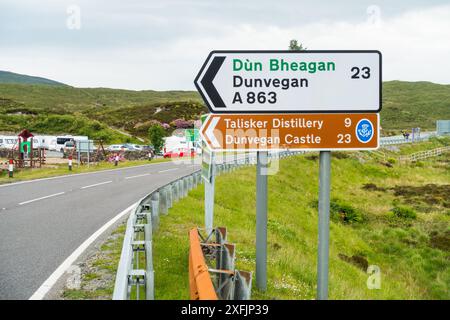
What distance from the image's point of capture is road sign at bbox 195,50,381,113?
5.12 m

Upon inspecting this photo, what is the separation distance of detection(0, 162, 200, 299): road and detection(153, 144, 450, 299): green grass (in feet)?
5.48

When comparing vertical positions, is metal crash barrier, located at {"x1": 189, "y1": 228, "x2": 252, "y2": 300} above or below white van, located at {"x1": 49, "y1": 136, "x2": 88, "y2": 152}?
below

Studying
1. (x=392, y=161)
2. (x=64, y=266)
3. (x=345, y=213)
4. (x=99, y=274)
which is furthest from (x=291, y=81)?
(x=392, y=161)

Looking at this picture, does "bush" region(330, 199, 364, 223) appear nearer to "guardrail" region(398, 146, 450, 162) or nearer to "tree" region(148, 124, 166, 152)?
"tree" region(148, 124, 166, 152)

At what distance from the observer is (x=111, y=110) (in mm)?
A: 98312

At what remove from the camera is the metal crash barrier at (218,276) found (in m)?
4.72

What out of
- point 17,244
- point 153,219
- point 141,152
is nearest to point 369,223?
point 153,219

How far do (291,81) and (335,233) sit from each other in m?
19.3

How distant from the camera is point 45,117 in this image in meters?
76.7

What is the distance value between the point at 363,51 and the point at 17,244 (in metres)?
7.29

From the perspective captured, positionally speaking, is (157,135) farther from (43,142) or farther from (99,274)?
(99,274)

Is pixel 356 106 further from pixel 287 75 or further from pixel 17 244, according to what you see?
pixel 17 244

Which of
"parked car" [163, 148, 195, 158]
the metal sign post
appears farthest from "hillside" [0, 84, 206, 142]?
the metal sign post

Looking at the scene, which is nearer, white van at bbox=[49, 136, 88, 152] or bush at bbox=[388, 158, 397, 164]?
white van at bbox=[49, 136, 88, 152]
